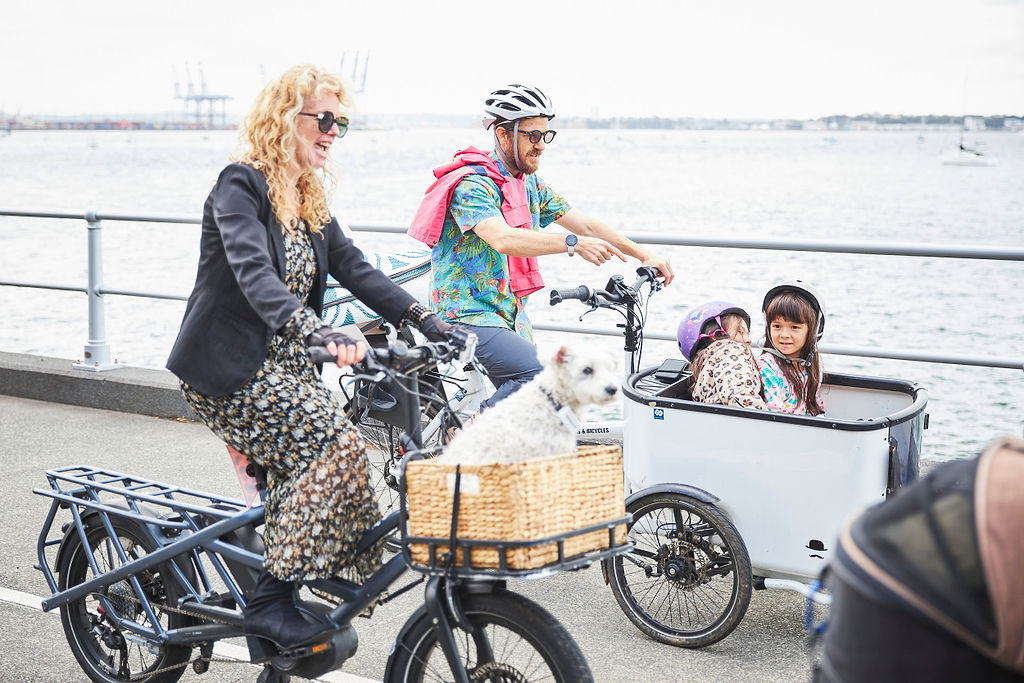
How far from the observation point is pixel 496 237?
4.29 meters

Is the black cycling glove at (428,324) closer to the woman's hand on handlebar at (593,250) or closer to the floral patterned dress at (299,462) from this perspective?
the floral patterned dress at (299,462)

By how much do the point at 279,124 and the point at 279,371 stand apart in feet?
2.28

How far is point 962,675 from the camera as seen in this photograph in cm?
165

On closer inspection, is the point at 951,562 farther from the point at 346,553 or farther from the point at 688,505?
the point at 688,505

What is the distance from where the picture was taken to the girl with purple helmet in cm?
406

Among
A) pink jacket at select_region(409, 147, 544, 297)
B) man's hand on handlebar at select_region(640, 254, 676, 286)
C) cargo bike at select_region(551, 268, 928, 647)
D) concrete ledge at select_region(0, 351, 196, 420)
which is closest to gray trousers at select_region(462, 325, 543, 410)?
pink jacket at select_region(409, 147, 544, 297)

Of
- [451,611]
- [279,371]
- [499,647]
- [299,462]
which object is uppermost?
[279,371]

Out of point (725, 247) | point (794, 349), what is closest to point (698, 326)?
point (794, 349)

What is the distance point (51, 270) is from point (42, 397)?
1794 cm

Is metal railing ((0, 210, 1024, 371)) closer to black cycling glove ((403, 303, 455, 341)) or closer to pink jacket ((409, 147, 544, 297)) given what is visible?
pink jacket ((409, 147, 544, 297))

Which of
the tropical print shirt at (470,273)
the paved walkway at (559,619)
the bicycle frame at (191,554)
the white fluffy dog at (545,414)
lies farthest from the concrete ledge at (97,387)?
the white fluffy dog at (545,414)

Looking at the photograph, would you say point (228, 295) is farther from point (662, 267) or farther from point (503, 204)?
point (662, 267)

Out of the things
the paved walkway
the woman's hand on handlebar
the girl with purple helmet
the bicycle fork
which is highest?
the woman's hand on handlebar

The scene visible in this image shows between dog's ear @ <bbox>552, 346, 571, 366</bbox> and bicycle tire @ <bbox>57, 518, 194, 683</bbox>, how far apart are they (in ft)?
4.43
